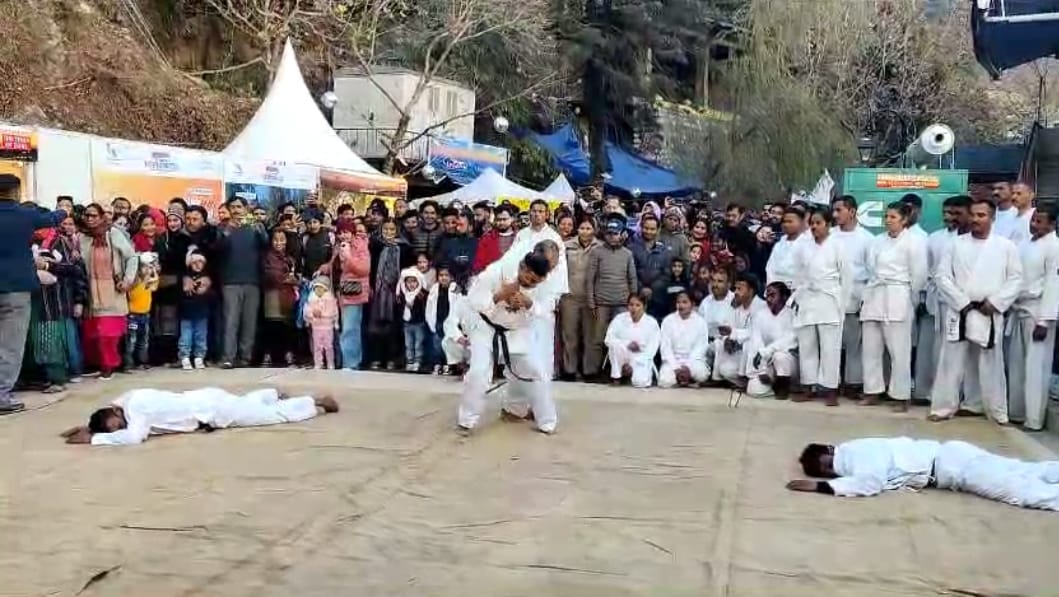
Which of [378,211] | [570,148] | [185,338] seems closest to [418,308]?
[378,211]

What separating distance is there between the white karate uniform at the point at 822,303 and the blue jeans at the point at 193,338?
5.48 m

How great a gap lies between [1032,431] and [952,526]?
10.6ft

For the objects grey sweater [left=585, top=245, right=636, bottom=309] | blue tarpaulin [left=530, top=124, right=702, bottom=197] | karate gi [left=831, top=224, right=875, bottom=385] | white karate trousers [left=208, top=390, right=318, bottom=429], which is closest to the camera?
white karate trousers [left=208, top=390, right=318, bottom=429]

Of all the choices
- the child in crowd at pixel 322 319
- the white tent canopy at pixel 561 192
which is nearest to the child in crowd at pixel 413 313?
the child in crowd at pixel 322 319

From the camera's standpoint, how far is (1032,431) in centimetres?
828

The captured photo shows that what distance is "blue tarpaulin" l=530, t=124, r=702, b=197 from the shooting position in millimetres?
30453

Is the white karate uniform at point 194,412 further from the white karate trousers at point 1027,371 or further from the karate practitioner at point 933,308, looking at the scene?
the white karate trousers at point 1027,371

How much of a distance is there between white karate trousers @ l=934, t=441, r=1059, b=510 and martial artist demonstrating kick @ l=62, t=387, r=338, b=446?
4.42 meters

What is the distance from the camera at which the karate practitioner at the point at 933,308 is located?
8883 mm

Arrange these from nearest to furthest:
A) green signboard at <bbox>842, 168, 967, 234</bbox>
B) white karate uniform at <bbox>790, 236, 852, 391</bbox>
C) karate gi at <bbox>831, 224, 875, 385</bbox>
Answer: white karate uniform at <bbox>790, 236, 852, 391</bbox> → karate gi at <bbox>831, 224, 875, 385</bbox> → green signboard at <bbox>842, 168, 967, 234</bbox>

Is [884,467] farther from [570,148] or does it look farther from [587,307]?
[570,148]

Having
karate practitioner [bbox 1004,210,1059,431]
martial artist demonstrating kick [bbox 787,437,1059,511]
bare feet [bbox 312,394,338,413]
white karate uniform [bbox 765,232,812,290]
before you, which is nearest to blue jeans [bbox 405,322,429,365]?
bare feet [bbox 312,394,338,413]

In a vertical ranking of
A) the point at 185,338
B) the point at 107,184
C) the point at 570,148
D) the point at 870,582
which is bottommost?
the point at 870,582

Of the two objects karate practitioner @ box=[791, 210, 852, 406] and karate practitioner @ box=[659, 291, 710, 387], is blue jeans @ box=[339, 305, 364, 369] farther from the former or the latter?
karate practitioner @ box=[791, 210, 852, 406]
